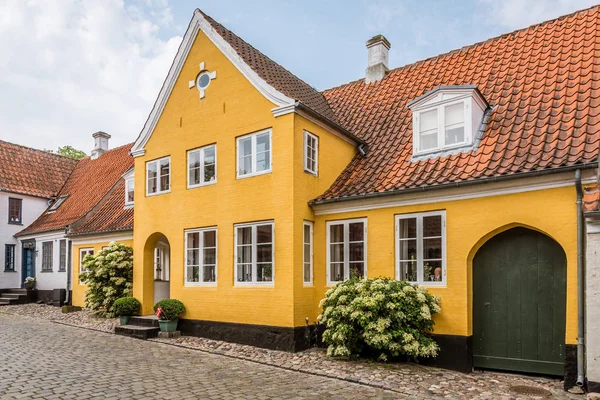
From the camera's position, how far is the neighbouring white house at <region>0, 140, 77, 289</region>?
952 inches

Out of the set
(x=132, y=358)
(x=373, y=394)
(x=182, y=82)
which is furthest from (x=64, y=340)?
(x=373, y=394)

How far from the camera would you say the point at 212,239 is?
508 inches

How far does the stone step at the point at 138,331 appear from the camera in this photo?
12789mm

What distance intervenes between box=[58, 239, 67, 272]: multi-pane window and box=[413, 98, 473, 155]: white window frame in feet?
58.1

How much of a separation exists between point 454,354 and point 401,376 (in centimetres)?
145

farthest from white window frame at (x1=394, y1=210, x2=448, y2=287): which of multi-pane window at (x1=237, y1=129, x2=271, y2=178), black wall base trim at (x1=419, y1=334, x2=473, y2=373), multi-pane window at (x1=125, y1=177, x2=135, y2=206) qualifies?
multi-pane window at (x1=125, y1=177, x2=135, y2=206)

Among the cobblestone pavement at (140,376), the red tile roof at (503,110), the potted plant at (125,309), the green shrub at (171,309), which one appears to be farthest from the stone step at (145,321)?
the red tile roof at (503,110)

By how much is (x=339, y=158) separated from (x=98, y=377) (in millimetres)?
7755

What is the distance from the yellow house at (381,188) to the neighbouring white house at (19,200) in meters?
13.3

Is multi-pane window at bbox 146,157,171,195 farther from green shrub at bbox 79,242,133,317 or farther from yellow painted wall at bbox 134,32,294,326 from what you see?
green shrub at bbox 79,242,133,317

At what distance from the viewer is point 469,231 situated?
941 centimetres

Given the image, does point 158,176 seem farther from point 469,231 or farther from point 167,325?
point 469,231

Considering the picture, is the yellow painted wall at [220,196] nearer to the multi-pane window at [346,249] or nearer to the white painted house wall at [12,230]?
the multi-pane window at [346,249]

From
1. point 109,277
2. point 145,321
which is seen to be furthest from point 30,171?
point 145,321
